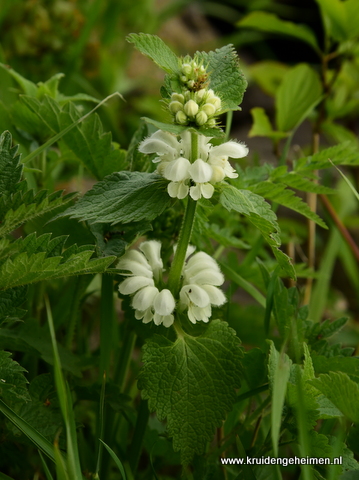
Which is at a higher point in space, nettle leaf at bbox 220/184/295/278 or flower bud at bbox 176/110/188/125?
flower bud at bbox 176/110/188/125

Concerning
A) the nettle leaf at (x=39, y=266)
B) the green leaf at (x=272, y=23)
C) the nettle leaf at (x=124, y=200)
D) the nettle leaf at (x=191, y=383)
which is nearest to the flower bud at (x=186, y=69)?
the nettle leaf at (x=124, y=200)

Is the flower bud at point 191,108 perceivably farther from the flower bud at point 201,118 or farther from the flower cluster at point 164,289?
the flower cluster at point 164,289

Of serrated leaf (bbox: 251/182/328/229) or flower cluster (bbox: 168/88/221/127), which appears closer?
flower cluster (bbox: 168/88/221/127)

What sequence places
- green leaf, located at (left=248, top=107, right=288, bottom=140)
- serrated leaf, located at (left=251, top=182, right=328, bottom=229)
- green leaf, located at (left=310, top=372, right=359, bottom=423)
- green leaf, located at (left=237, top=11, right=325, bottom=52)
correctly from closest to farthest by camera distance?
green leaf, located at (left=310, top=372, right=359, bottom=423), serrated leaf, located at (left=251, top=182, right=328, bottom=229), green leaf, located at (left=248, top=107, right=288, bottom=140), green leaf, located at (left=237, top=11, right=325, bottom=52)

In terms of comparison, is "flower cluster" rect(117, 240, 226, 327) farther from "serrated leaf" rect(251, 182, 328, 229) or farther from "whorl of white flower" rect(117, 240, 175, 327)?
"serrated leaf" rect(251, 182, 328, 229)

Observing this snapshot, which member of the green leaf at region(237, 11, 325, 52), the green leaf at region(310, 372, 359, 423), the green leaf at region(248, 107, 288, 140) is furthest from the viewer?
the green leaf at region(237, 11, 325, 52)

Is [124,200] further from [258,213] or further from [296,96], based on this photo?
[296,96]

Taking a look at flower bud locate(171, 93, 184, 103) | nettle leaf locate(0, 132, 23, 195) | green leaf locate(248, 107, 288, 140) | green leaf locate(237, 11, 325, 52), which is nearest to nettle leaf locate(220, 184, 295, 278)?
flower bud locate(171, 93, 184, 103)

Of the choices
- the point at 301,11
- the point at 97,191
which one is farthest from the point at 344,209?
the point at 301,11
